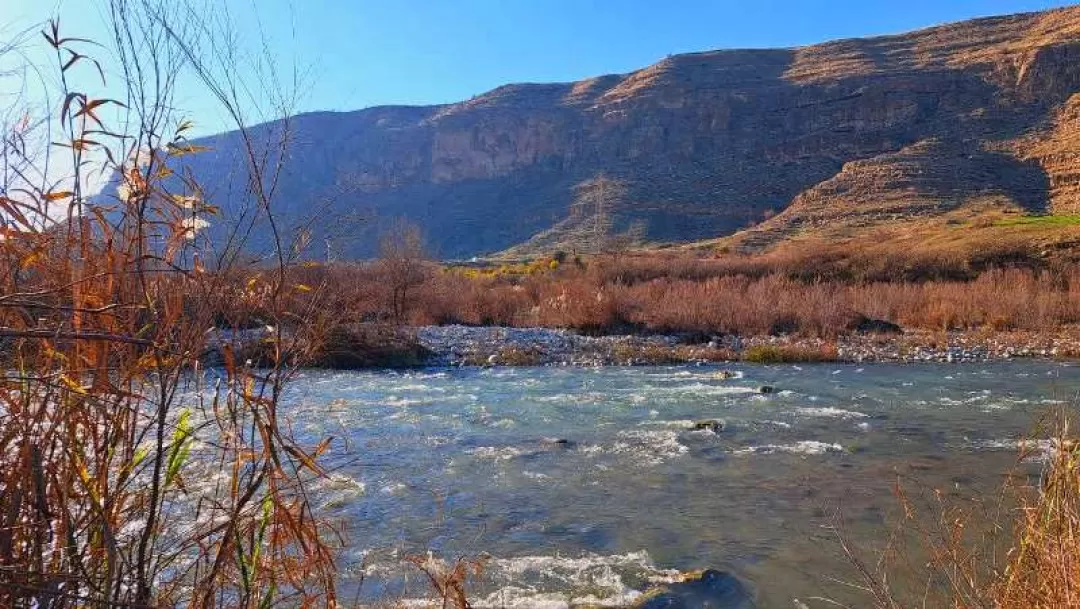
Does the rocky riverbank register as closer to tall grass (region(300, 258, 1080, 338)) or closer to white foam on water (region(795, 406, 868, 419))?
tall grass (region(300, 258, 1080, 338))

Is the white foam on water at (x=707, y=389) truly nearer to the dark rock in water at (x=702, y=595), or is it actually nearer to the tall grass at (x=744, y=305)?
the tall grass at (x=744, y=305)

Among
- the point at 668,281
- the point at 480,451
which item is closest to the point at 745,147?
Result: the point at 668,281

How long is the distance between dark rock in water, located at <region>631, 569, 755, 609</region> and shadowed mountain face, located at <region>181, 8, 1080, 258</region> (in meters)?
34.5

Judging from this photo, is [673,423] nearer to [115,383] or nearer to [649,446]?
[649,446]

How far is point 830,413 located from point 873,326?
10.6 meters

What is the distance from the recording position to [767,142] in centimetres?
6712

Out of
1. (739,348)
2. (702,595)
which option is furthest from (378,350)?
(702,595)

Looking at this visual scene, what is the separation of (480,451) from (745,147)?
6506cm

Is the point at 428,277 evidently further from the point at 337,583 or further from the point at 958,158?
the point at 958,158

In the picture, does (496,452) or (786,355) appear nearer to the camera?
(496,452)

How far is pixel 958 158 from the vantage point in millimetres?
53812

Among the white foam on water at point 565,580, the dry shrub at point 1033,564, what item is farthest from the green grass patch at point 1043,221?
the white foam on water at point 565,580

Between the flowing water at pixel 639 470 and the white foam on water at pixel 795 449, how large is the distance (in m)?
0.03

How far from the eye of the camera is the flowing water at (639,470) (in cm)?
504
